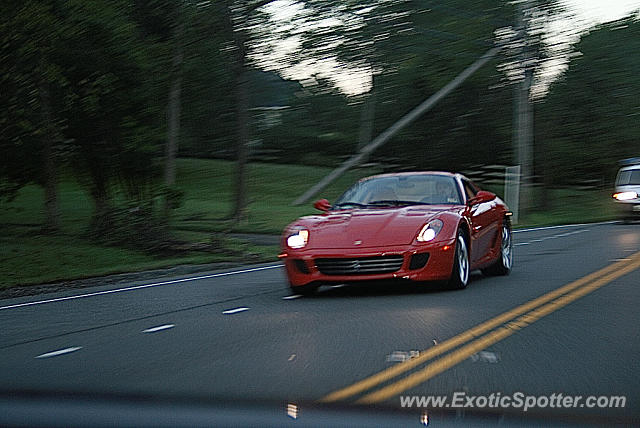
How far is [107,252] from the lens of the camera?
1984 centimetres

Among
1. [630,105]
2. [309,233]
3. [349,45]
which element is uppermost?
[349,45]

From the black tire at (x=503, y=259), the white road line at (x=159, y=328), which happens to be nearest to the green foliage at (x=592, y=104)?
the black tire at (x=503, y=259)

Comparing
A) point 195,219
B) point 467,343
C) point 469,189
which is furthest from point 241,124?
point 467,343

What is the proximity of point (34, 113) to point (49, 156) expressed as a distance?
10.9 feet

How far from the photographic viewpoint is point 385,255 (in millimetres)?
10805

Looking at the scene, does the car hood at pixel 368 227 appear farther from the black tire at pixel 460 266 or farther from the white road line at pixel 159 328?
the white road line at pixel 159 328

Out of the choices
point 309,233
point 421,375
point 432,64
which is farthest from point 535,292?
point 432,64

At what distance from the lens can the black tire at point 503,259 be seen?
13516mm

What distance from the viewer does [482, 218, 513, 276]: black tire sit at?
1352cm

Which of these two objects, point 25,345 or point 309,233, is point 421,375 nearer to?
point 25,345

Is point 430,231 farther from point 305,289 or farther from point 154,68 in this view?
point 154,68

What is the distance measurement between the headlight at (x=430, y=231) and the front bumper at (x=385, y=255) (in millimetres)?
97

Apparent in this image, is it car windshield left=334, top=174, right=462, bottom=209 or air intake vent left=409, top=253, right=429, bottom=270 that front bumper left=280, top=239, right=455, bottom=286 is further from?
car windshield left=334, top=174, right=462, bottom=209

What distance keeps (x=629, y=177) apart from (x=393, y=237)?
22.7 meters
